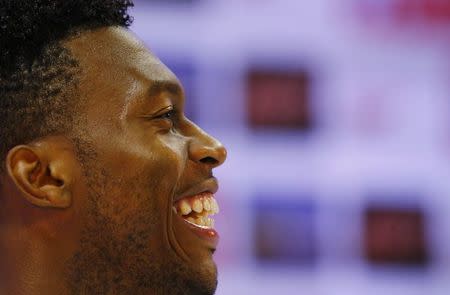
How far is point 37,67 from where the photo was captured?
1.57m

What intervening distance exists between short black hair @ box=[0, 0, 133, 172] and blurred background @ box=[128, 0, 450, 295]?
1.63 metres

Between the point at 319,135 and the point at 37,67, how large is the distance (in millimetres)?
1845

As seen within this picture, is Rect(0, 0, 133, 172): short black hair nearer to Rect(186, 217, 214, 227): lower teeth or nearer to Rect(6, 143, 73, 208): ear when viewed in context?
Rect(6, 143, 73, 208): ear

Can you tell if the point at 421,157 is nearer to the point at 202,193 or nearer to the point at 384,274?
the point at 384,274

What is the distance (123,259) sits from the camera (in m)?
1.53

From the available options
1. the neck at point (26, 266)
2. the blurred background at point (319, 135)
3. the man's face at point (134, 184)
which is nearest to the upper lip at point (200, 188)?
the man's face at point (134, 184)

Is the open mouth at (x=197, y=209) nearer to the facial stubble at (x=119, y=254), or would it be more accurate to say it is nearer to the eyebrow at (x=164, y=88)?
the facial stubble at (x=119, y=254)

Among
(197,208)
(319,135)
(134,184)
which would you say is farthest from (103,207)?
(319,135)

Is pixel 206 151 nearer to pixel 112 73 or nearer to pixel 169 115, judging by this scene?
pixel 169 115

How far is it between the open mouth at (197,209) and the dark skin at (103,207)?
2 centimetres

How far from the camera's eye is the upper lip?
1.58m

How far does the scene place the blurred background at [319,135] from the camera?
10.6 feet

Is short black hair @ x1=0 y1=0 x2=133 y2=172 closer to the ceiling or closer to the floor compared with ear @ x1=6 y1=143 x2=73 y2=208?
closer to the ceiling

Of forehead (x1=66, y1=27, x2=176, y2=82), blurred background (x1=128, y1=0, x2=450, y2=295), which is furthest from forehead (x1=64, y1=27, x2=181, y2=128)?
blurred background (x1=128, y1=0, x2=450, y2=295)
